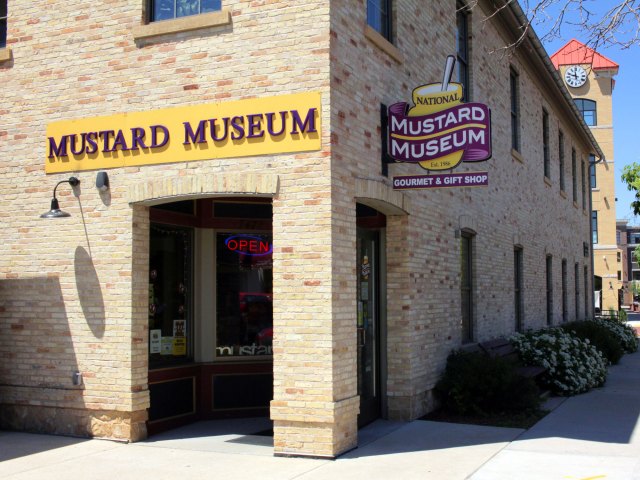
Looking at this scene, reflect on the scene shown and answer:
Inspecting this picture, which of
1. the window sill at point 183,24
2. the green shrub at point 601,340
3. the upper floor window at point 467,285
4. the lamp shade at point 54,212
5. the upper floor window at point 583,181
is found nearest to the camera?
the window sill at point 183,24

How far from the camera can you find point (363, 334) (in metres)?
9.70

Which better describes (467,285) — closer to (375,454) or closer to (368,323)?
(368,323)

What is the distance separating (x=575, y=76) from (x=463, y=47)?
108ft

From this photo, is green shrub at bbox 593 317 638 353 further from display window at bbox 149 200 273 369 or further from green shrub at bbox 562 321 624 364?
display window at bbox 149 200 273 369

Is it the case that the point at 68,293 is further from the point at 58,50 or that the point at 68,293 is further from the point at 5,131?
the point at 58,50

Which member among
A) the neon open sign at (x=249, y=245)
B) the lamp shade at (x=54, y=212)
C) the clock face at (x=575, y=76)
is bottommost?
the neon open sign at (x=249, y=245)

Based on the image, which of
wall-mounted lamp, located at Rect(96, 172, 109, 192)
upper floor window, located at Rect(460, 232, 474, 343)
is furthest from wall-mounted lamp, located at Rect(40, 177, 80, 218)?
upper floor window, located at Rect(460, 232, 474, 343)

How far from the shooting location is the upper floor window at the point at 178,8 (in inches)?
346

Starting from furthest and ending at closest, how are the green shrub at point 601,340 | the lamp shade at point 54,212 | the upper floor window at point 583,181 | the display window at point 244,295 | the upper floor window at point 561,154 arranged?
the upper floor window at point 583,181 → the upper floor window at point 561,154 → the green shrub at point 601,340 → the display window at point 244,295 → the lamp shade at point 54,212

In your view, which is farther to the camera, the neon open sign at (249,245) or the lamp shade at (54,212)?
the neon open sign at (249,245)

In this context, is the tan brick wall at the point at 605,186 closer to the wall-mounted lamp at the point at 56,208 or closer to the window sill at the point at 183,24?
the window sill at the point at 183,24

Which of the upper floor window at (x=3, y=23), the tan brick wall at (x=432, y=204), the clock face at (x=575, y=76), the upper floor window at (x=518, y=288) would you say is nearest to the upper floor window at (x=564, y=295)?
the tan brick wall at (x=432, y=204)

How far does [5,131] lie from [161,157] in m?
2.44

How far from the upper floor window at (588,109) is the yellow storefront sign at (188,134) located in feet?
132
